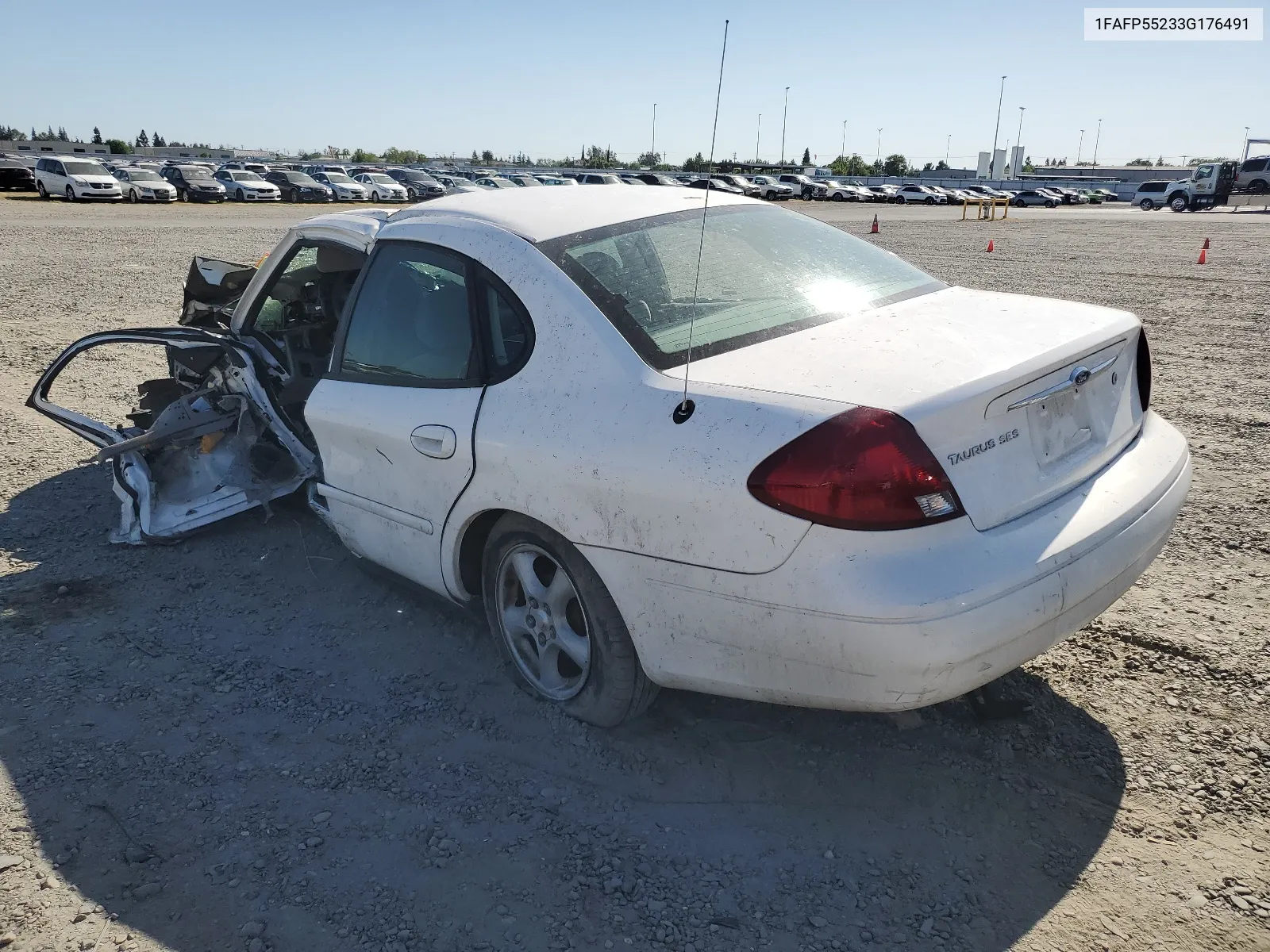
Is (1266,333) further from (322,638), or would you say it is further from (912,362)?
(322,638)

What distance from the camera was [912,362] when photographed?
264 cm

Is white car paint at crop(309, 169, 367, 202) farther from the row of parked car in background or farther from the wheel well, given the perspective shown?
the wheel well

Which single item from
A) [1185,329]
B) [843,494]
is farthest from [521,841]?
[1185,329]

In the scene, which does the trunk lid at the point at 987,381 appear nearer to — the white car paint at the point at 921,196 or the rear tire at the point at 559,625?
the rear tire at the point at 559,625

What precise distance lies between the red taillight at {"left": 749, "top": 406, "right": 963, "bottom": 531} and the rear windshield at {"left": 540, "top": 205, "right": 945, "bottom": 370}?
562mm

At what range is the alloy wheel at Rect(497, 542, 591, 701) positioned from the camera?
3158mm

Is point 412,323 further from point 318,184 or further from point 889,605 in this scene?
point 318,184

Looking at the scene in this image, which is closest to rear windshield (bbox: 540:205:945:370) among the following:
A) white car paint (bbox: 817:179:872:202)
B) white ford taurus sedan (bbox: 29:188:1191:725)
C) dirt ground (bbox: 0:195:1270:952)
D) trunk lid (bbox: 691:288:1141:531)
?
white ford taurus sedan (bbox: 29:188:1191:725)

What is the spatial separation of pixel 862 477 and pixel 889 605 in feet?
1.03

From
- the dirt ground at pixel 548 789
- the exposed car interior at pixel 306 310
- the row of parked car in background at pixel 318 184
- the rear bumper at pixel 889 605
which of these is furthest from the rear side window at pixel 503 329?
the row of parked car in background at pixel 318 184

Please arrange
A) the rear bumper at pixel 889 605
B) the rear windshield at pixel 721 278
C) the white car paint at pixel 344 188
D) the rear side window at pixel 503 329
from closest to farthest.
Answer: the rear bumper at pixel 889 605 → the rear windshield at pixel 721 278 → the rear side window at pixel 503 329 → the white car paint at pixel 344 188

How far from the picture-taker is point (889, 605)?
7.59ft

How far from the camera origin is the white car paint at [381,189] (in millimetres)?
44750

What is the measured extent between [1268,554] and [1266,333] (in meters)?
7.06
